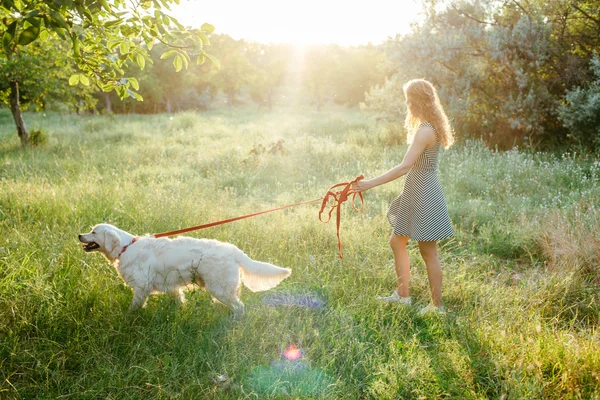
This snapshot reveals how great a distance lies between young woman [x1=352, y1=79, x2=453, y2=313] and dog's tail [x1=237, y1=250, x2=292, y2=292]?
1062 millimetres

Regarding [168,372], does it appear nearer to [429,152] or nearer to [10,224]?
[429,152]

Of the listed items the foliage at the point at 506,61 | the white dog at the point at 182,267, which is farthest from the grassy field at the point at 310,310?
the foliage at the point at 506,61

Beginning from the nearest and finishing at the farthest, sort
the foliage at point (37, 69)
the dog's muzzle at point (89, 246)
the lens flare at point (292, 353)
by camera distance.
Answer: the lens flare at point (292, 353) → the dog's muzzle at point (89, 246) → the foliage at point (37, 69)

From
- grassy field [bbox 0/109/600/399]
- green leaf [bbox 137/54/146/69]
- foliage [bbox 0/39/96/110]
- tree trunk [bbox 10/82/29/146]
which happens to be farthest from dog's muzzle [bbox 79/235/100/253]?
tree trunk [bbox 10/82/29/146]

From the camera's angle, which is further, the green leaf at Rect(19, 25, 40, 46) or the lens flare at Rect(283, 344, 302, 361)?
the lens flare at Rect(283, 344, 302, 361)

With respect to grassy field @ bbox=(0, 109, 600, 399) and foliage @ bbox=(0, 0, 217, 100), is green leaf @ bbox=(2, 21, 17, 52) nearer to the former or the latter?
foliage @ bbox=(0, 0, 217, 100)

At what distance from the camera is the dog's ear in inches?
148

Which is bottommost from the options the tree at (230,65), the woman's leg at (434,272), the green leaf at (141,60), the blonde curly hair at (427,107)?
the woman's leg at (434,272)

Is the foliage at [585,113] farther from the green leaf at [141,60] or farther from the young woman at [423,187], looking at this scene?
the green leaf at [141,60]

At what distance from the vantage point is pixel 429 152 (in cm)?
392

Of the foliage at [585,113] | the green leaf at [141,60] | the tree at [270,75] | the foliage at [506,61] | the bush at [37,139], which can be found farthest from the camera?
the tree at [270,75]

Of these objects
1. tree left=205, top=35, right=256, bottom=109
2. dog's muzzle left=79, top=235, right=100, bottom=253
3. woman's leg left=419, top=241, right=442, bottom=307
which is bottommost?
woman's leg left=419, top=241, right=442, bottom=307

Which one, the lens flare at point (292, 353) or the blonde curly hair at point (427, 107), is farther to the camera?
Result: the blonde curly hair at point (427, 107)

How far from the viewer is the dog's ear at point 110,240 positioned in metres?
3.77
